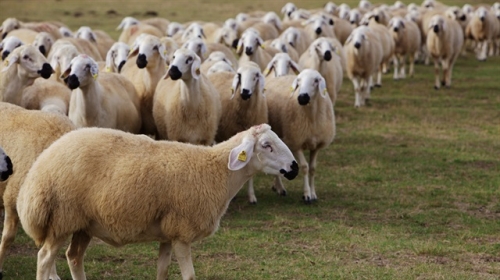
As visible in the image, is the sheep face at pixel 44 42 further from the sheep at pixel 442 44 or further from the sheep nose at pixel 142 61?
the sheep at pixel 442 44

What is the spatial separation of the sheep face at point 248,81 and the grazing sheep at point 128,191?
310 centimetres

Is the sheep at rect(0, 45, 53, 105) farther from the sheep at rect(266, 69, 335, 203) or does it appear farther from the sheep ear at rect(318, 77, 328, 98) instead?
the sheep ear at rect(318, 77, 328, 98)

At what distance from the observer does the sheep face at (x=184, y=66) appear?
9188 millimetres

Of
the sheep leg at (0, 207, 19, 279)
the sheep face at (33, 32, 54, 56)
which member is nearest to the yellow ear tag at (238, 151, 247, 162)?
the sheep leg at (0, 207, 19, 279)

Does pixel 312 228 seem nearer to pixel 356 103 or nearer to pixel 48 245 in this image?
pixel 48 245

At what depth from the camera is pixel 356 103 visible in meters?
16.8

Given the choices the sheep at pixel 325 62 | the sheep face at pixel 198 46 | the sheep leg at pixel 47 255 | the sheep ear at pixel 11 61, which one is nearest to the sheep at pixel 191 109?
the sheep ear at pixel 11 61

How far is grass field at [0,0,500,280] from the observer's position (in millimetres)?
7301

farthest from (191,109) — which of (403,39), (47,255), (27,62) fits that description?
(403,39)

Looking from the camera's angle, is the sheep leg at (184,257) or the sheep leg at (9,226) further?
the sheep leg at (9,226)

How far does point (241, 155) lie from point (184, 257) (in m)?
0.84

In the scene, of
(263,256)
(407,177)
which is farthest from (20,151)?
(407,177)

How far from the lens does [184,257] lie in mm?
6055

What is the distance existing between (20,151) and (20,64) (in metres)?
2.86
